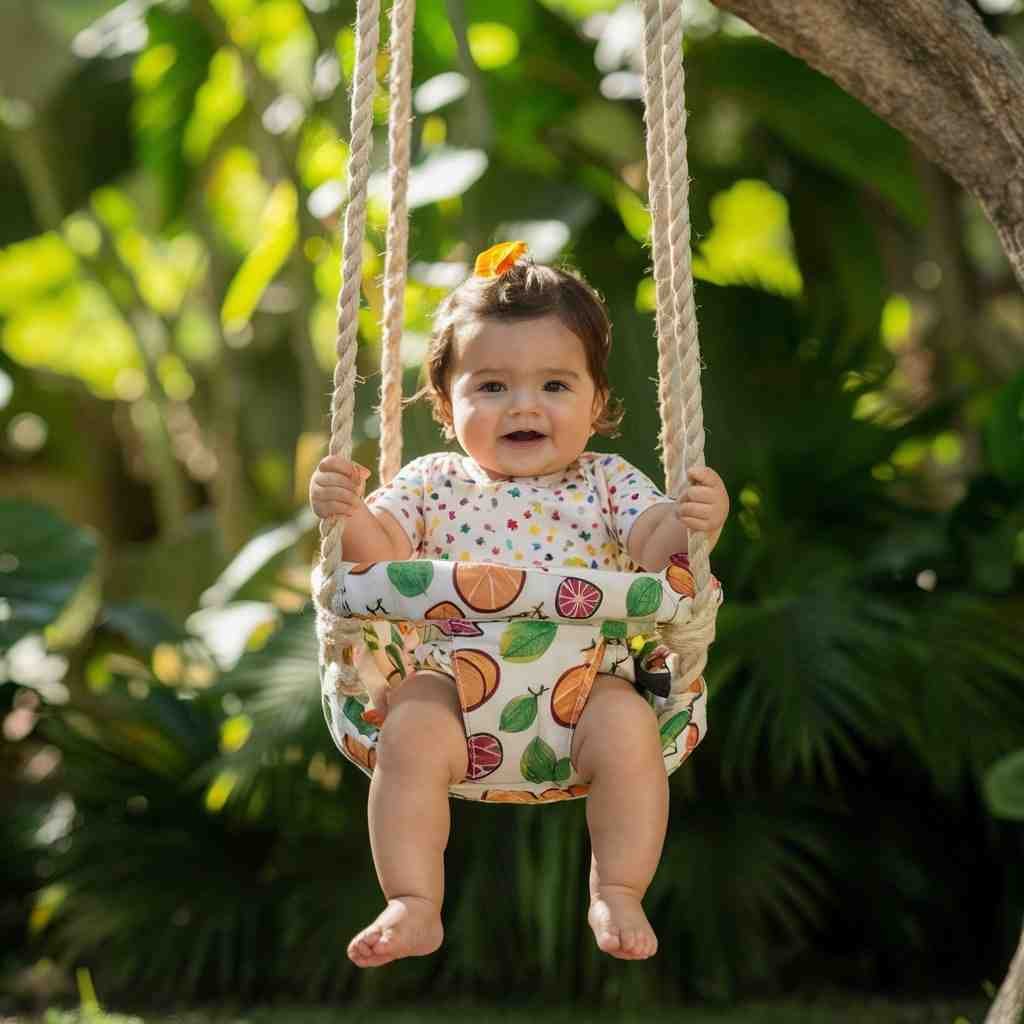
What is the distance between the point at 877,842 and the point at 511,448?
2.15m

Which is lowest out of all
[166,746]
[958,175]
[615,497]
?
[166,746]

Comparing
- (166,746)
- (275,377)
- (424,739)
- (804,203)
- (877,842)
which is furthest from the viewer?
(275,377)

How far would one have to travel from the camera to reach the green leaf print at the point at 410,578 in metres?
1.93

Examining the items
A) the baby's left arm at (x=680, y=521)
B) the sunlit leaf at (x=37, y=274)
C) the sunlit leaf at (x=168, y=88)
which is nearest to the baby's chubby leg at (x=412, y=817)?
the baby's left arm at (x=680, y=521)

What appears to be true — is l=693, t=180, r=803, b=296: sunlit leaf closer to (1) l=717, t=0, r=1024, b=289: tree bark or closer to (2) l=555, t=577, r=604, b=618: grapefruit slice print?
(1) l=717, t=0, r=1024, b=289: tree bark

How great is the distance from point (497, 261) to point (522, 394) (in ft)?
0.73

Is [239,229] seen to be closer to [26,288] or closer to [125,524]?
[26,288]

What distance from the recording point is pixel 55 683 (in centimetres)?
491

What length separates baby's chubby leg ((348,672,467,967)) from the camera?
185 cm

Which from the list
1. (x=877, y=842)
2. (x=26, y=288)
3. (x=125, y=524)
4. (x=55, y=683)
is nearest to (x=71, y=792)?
(x=55, y=683)

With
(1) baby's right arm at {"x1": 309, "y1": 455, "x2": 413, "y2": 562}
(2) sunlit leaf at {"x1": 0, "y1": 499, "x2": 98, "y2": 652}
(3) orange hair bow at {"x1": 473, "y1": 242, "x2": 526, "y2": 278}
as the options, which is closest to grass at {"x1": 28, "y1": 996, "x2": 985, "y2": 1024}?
(2) sunlit leaf at {"x1": 0, "y1": 499, "x2": 98, "y2": 652}

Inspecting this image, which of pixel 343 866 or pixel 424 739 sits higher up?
pixel 424 739

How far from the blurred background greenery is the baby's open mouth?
97 centimetres

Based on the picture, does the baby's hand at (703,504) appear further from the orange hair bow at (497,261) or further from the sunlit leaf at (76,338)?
the sunlit leaf at (76,338)
